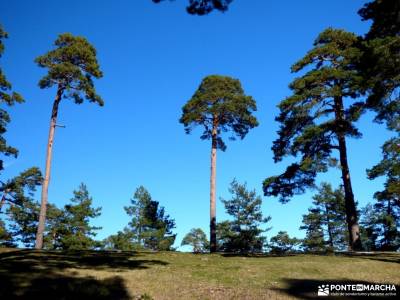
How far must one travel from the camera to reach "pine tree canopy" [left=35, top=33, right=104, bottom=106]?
2552 centimetres

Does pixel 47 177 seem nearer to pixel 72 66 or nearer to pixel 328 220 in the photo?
pixel 72 66

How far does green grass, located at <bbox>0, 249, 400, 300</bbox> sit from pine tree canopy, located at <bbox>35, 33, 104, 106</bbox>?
14.9m

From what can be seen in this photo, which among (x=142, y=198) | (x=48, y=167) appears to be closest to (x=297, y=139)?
(x=48, y=167)

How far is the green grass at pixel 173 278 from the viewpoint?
934cm

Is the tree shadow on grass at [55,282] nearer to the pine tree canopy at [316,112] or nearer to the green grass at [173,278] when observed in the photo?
the green grass at [173,278]

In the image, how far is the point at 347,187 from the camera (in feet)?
76.3

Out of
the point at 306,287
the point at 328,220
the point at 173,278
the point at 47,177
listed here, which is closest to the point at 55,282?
the point at 173,278

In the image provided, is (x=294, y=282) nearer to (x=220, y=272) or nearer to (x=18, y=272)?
(x=220, y=272)

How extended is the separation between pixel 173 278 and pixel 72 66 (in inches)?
741

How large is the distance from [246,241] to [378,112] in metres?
33.1

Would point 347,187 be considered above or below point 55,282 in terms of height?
above

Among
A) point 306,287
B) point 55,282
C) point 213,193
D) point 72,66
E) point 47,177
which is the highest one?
point 72,66

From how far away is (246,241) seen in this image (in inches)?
1923

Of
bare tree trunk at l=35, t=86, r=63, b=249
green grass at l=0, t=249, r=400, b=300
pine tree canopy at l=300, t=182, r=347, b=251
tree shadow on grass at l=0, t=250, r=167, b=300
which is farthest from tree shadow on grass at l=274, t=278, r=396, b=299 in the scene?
pine tree canopy at l=300, t=182, r=347, b=251
